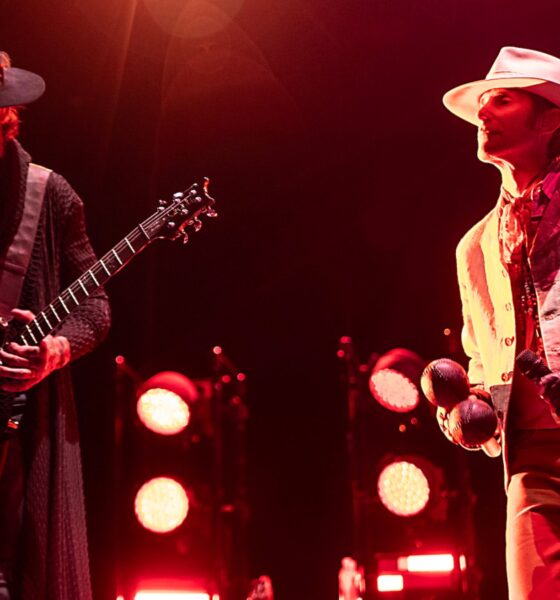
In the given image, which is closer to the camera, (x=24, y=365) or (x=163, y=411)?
(x=24, y=365)

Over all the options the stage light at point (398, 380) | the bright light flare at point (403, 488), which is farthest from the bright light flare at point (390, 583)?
the stage light at point (398, 380)

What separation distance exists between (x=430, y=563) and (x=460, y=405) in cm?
356

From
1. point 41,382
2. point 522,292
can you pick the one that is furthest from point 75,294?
point 522,292

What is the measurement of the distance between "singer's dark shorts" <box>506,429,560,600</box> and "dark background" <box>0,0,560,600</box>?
4.19 metres

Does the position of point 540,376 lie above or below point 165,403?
below

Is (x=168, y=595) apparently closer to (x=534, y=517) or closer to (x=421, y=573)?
(x=421, y=573)

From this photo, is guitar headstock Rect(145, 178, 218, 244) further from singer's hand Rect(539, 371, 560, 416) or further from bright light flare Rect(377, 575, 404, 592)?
bright light flare Rect(377, 575, 404, 592)

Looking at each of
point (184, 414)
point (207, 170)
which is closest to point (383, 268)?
point (207, 170)

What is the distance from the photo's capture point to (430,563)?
585 cm

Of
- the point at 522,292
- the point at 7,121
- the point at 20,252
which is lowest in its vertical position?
the point at 522,292

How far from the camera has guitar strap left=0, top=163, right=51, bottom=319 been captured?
8.49 feet

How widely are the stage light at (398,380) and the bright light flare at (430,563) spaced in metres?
0.96

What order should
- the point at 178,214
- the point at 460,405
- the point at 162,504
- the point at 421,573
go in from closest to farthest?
1. the point at 460,405
2. the point at 178,214
3. the point at 421,573
4. the point at 162,504

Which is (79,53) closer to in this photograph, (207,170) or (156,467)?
(207,170)
